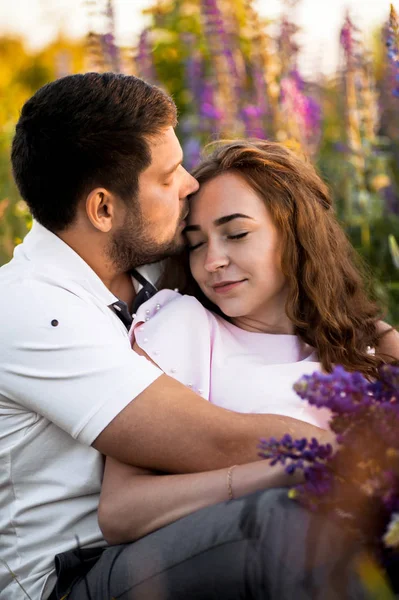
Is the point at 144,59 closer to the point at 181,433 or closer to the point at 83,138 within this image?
the point at 83,138

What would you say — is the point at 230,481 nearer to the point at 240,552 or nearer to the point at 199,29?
the point at 240,552

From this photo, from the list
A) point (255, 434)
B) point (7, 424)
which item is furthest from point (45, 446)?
point (255, 434)

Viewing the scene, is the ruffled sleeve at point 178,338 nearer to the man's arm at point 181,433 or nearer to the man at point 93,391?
the man at point 93,391

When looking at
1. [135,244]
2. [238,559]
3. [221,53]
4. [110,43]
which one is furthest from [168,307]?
[221,53]

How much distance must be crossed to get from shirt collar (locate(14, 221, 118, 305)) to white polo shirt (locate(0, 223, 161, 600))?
0.09 meters

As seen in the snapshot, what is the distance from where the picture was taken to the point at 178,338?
272 cm

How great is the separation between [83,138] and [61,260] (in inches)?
17.1

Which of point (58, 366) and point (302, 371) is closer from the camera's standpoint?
point (58, 366)

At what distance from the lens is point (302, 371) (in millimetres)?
2750

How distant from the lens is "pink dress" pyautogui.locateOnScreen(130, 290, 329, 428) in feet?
8.59

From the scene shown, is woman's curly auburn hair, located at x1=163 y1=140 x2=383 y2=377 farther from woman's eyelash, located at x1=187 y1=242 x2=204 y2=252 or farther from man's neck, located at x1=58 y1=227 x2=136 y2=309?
man's neck, located at x1=58 y1=227 x2=136 y2=309

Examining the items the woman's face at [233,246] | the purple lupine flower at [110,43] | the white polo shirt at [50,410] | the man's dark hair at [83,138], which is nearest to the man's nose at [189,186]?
the woman's face at [233,246]

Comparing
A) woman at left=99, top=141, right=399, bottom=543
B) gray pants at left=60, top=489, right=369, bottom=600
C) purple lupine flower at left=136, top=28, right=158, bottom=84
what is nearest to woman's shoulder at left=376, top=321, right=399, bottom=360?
woman at left=99, top=141, right=399, bottom=543

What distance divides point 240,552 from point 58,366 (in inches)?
29.3
